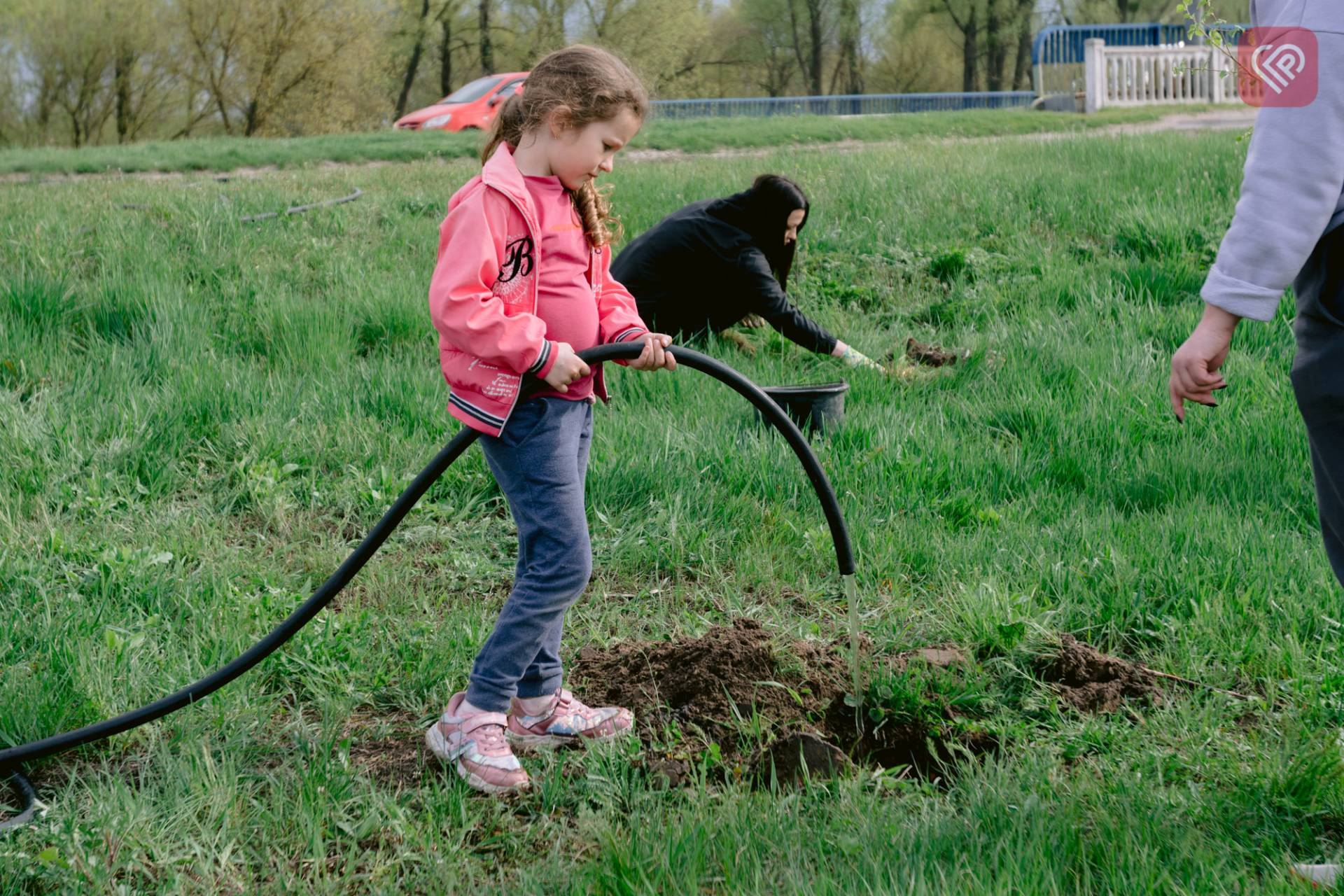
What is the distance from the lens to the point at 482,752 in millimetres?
2717

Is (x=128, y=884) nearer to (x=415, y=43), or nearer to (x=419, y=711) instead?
(x=419, y=711)

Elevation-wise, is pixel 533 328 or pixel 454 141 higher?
pixel 454 141

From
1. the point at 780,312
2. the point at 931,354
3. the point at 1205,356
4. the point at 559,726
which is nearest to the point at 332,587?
the point at 559,726

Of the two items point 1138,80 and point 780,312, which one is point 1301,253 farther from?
point 1138,80

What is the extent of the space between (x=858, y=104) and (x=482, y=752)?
31.5 meters

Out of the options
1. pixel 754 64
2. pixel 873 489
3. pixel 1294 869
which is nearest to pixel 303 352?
pixel 873 489

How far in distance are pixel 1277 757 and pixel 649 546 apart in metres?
2.04

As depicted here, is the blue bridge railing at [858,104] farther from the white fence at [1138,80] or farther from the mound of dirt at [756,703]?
the mound of dirt at [756,703]

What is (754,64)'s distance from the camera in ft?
150

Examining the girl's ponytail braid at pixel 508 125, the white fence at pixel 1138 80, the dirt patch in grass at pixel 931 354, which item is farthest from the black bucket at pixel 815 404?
the white fence at pixel 1138 80

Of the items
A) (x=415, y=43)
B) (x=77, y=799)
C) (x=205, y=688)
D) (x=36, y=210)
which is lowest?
(x=77, y=799)

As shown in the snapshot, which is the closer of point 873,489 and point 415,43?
point 873,489

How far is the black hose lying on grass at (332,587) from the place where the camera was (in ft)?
8.34

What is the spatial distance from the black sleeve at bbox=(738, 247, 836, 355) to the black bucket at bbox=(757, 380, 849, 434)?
91 centimetres
